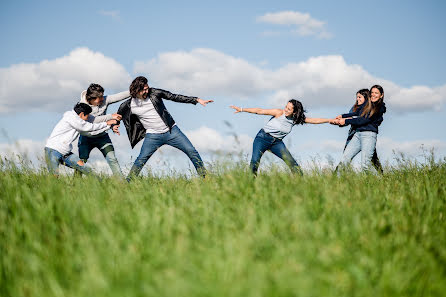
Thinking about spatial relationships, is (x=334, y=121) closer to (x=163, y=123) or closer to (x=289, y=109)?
(x=289, y=109)

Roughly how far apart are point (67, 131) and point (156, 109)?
1651mm

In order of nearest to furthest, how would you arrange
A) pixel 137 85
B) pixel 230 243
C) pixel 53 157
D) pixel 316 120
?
pixel 230 243, pixel 53 157, pixel 137 85, pixel 316 120

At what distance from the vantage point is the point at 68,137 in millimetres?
7242

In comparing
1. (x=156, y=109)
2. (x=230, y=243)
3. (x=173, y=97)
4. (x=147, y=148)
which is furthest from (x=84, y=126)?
(x=230, y=243)

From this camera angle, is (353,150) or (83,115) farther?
(353,150)

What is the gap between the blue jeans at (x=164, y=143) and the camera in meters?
7.62

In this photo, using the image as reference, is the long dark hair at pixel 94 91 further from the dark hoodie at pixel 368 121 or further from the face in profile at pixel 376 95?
the face in profile at pixel 376 95

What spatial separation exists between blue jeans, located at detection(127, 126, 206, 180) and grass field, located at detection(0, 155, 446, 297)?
288cm

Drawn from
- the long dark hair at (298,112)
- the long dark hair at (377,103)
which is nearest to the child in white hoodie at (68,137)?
the long dark hair at (298,112)

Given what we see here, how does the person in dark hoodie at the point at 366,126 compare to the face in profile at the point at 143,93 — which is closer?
the face in profile at the point at 143,93

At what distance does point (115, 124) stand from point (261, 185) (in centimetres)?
434

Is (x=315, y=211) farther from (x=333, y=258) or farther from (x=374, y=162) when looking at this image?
(x=374, y=162)

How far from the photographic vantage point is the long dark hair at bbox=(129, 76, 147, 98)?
7.61 meters

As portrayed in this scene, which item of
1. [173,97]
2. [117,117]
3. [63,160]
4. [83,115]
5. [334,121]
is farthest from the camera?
[334,121]
